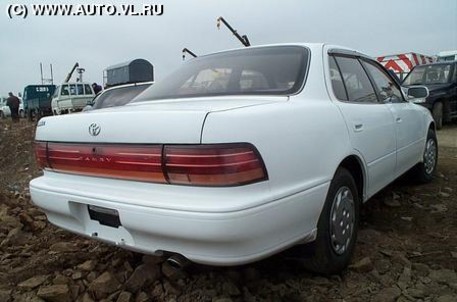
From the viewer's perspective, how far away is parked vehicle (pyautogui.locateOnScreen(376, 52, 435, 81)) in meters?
15.9

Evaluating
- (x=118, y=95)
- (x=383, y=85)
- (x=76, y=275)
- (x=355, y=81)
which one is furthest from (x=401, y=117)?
(x=118, y=95)

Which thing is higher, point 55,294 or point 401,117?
point 401,117

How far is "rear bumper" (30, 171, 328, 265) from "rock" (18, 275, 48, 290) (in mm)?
589

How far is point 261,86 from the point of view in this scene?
2.67 metres

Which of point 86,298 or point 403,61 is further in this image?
point 403,61

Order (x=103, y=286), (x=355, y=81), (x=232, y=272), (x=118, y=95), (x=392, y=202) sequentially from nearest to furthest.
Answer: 1. (x=103, y=286)
2. (x=232, y=272)
3. (x=355, y=81)
4. (x=392, y=202)
5. (x=118, y=95)

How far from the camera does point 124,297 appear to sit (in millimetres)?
2447

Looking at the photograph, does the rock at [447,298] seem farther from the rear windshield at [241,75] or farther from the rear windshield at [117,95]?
the rear windshield at [117,95]

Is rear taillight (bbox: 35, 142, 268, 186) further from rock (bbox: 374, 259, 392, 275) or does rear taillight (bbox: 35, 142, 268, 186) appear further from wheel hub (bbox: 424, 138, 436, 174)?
wheel hub (bbox: 424, 138, 436, 174)

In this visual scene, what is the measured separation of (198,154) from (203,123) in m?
0.14

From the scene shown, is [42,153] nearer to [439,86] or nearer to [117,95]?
[117,95]

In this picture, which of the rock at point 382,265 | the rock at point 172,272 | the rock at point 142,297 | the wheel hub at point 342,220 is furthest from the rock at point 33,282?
the rock at point 382,265

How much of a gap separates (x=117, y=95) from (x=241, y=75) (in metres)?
6.85

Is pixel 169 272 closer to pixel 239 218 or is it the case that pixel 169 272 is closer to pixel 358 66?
pixel 239 218
